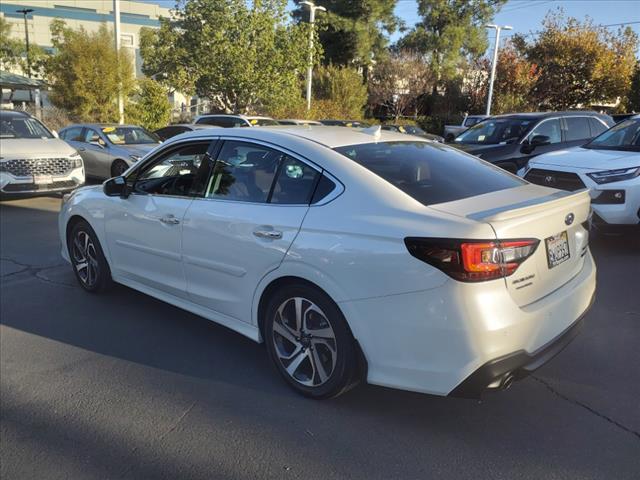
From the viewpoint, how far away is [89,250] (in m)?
5.05

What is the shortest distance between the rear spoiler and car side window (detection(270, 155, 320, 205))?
976mm

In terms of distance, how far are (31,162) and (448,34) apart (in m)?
35.8

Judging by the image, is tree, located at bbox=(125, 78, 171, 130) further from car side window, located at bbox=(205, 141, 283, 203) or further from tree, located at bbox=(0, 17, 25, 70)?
tree, located at bbox=(0, 17, 25, 70)

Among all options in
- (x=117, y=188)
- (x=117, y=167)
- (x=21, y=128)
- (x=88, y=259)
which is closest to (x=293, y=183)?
(x=117, y=188)

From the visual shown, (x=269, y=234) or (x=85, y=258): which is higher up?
(x=269, y=234)

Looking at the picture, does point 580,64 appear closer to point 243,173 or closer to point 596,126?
point 596,126

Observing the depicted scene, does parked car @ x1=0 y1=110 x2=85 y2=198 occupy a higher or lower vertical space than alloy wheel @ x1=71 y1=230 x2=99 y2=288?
higher

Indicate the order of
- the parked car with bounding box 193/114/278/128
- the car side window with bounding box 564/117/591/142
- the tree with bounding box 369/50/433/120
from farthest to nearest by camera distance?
the tree with bounding box 369/50/433/120 < the parked car with bounding box 193/114/278/128 < the car side window with bounding box 564/117/591/142

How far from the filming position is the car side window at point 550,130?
949cm

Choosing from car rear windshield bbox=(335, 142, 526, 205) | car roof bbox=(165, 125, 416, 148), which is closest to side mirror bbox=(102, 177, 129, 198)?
car roof bbox=(165, 125, 416, 148)

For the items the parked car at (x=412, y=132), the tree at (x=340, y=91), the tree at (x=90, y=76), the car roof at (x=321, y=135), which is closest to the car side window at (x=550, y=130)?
the parked car at (x=412, y=132)

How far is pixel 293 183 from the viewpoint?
11.0 feet

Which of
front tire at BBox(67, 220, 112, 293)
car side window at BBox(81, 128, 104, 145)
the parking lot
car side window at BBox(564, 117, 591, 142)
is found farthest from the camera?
car side window at BBox(81, 128, 104, 145)

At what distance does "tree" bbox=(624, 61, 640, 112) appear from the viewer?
124 ft
